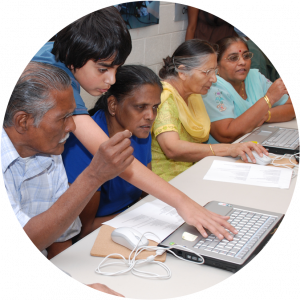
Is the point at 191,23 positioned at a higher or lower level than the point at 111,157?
higher

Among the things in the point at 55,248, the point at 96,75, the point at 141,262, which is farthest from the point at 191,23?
the point at 141,262

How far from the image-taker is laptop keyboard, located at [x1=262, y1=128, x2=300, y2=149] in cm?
160

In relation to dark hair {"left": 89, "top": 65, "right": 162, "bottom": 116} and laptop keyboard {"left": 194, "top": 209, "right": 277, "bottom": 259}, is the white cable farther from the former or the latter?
dark hair {"left": 89, "top": 65, "right": 162, "bottom": 116}

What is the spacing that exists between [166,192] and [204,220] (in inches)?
6.4

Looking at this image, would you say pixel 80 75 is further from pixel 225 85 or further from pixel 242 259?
pixel 225 85

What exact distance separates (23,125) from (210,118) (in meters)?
1.30

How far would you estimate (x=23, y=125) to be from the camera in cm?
90

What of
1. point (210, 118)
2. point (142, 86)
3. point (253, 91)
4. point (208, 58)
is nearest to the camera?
point (142, 86)

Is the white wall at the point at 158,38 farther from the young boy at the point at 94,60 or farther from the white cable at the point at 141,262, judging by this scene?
the white cable at the point at 141,262

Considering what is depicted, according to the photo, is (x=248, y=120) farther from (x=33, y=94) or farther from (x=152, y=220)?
(x=33, y=94)

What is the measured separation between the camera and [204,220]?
898 mm

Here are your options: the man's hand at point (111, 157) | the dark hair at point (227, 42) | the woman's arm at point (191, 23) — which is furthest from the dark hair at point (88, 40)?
the woman's arm at point (191, 23)

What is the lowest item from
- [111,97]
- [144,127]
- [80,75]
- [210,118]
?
[210,118]

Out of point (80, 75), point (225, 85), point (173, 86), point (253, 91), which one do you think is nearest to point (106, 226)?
point (80, 75)
